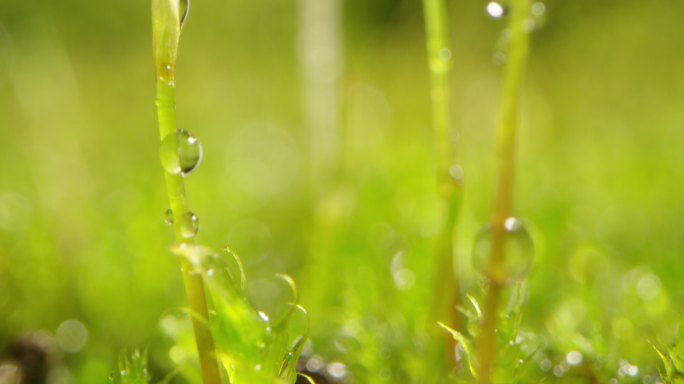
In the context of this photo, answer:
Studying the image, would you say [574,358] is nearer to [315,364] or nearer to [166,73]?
[315,364]

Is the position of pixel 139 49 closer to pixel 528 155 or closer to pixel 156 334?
pixel 528 155

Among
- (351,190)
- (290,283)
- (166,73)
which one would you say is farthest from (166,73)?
(351,190)

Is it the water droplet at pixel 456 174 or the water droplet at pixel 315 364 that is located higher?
the water droplet at pixel 456 174

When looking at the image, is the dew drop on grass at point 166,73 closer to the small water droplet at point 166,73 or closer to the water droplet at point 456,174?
the small water droplet at point 166,73

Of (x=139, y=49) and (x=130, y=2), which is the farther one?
(x=130, y=2)

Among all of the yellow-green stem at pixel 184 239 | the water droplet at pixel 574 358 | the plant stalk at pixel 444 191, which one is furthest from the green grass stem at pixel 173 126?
→ the water droplet at pixel 574 358

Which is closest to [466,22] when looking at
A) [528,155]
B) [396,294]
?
[528,155]
